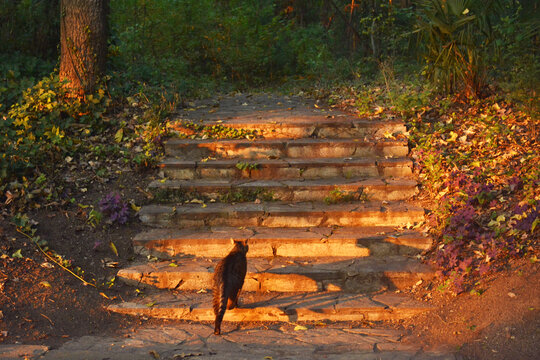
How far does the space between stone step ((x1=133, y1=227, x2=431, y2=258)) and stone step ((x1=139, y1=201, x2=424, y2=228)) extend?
16 cm

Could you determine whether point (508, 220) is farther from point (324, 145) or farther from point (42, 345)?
point (42, 345)

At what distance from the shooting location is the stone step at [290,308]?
4.67 metres

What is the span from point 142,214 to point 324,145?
8.09 ft

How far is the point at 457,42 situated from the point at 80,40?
538cm

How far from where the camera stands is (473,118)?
23.2 ft

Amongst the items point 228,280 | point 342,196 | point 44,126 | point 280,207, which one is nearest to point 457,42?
point 342,196

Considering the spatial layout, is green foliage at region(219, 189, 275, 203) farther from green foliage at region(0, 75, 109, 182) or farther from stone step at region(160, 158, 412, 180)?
green foliage at region(0, 75, 109, 182)

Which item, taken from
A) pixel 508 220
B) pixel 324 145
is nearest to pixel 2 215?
pixel 324 145

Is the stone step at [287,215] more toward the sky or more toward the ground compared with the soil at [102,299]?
more toward the sky

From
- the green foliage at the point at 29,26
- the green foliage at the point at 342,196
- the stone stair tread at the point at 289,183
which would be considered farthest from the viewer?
the green foliage at the point at 29,26

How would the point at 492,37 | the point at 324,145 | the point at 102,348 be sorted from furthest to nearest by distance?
the point at 492,37, the point at 324,145, the point at 102,348

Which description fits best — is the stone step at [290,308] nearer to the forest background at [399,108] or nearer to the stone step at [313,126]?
the forest background at [399,108]

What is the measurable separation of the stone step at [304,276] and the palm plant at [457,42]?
11.3 ft

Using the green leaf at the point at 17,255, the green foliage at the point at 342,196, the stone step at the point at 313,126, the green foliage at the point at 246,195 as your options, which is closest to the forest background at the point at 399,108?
the green leaf at the point at 17,255
